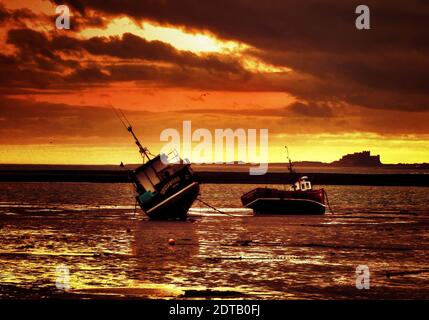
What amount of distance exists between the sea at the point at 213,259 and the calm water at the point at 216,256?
3 cm

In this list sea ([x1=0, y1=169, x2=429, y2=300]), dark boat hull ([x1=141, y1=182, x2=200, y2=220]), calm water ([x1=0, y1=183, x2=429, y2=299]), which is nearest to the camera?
sea ([x1=0, y1=169, x2=429, y2=300])

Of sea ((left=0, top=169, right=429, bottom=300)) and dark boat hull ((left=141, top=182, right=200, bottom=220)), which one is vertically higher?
dark boat hull ((left=141, top=182, right=200, bottom=220))

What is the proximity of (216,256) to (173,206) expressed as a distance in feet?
67.9

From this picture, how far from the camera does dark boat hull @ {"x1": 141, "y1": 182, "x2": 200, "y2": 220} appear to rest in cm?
5212

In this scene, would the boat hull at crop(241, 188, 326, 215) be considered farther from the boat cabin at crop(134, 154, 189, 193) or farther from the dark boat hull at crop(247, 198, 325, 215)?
the boat cabin at crop(134, 154, 189, 193)

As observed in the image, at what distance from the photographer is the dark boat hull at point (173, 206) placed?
52.1m

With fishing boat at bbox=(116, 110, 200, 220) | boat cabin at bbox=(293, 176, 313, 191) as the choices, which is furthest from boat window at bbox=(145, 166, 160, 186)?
boat cabin at bbox=(293, 176, 313, 191)

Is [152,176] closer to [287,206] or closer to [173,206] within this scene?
[173,206]

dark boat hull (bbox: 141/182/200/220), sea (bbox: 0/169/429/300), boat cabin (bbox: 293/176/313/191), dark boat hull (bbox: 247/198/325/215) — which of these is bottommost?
sea (bbox: 0/169/429/300)

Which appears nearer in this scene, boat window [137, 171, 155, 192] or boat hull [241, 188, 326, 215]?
boat window [137, 171, 155, 192]

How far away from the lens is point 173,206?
52.3 m

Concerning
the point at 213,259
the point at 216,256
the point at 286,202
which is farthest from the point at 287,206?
the point at 213,259

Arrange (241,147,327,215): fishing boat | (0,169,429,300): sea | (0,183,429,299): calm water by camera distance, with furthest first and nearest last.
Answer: (241,147,327,215): fishing boat < (0,183,429,299): calm water < (0,169,429,300): sea
